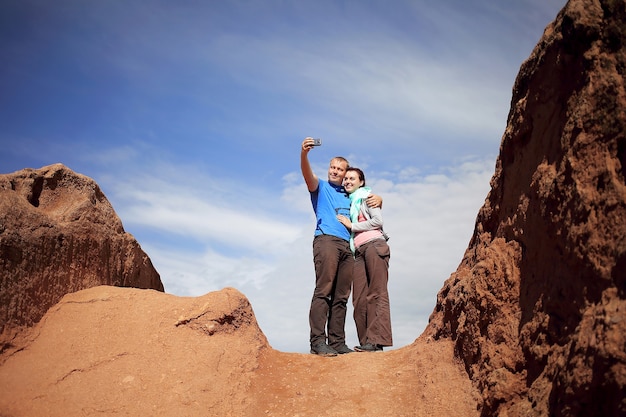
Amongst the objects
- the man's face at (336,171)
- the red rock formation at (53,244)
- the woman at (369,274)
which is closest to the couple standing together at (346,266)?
the woman at (369,274)

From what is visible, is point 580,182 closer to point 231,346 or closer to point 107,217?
point 231,346

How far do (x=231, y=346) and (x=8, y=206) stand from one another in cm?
275

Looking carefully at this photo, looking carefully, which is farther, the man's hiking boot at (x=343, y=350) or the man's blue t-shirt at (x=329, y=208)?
the man's blue t-shirt at (x=329, y=208)

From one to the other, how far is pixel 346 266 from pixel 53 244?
331 centimetres

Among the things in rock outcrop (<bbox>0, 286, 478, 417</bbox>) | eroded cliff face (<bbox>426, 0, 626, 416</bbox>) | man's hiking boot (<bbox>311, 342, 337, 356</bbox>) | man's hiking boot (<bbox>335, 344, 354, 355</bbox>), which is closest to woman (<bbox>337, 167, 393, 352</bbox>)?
man's hiking boot (<bbox>335, 344, 354, 355</bbox>)

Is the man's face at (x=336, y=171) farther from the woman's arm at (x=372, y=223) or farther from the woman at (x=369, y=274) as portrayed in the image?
the woman's arm at (x=372, y=223)

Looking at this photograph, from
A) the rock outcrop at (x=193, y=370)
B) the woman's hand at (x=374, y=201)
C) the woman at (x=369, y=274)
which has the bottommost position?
the rock outcrop at (x=193, y=370)

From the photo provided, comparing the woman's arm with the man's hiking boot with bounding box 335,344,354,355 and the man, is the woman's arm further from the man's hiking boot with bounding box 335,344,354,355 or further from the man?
the man's hiking boot with bounding box 335,344,354,355

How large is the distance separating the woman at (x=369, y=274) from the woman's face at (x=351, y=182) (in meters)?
0.09

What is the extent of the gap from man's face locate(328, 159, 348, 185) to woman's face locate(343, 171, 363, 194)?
10 centimetres

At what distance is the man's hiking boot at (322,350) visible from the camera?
6.50m

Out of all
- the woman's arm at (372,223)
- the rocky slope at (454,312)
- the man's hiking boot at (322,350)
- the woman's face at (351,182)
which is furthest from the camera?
the woman's face at (351,182)

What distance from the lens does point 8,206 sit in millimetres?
6105

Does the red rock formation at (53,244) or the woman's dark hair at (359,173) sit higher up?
the woman's dark hair at (359,173)
